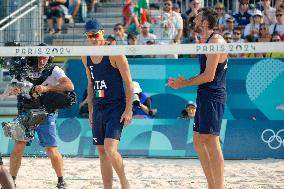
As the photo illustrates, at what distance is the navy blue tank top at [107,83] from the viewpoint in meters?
7.54

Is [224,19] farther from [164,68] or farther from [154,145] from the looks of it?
[154,145]

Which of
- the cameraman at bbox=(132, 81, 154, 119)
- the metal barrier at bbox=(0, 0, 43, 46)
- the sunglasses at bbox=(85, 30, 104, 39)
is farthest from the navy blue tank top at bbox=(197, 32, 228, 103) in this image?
the metal barrier at bbox=(0, 0, 43, 46)

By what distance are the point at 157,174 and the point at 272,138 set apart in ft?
6.76

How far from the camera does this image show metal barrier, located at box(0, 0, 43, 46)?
45.4ft

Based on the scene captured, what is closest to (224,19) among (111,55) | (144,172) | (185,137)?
(185,137)

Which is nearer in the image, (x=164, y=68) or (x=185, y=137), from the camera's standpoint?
(x=185, y=137)

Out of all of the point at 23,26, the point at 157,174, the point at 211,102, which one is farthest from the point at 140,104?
the point at 211,102

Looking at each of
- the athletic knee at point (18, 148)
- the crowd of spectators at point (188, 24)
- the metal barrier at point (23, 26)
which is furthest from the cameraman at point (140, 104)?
the athletic knee at point (18, 148)

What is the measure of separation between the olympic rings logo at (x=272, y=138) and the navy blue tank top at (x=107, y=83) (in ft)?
12.1

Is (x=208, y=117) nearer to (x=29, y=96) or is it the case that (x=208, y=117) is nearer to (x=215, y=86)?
(x=215, y=86)

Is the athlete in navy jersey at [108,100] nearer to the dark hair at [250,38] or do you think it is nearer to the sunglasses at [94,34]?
the sunglasses at [94,34]

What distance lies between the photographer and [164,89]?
39.2 ft

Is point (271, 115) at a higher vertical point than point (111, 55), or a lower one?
lower

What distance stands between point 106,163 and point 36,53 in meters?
1.25
